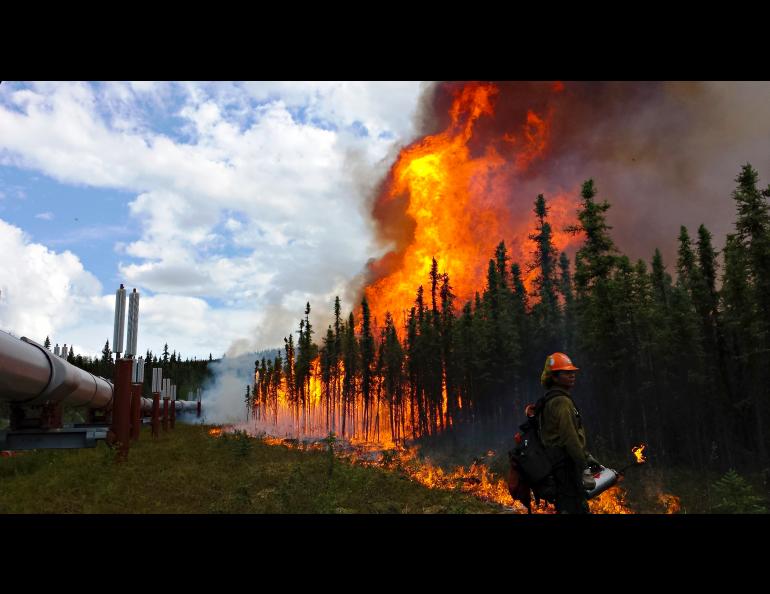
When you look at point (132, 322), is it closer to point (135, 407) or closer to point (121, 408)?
point (121, 408)

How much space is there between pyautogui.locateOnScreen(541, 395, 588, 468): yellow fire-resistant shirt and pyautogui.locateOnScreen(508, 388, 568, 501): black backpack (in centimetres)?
8

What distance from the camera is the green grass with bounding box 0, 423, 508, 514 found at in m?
11.2

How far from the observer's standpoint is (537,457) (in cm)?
553

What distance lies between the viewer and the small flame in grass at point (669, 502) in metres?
28.9

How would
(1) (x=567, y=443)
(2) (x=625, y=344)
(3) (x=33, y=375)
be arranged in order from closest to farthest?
(1) (x=567, y=443) → (3) (x=33, y=375) → (2) (x=625, y=344)

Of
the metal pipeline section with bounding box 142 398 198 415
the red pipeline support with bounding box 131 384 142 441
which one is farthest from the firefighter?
the metal pipeline section with bounding box 142 398 198 415

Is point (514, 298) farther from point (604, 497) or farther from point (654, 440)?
point (604, 497)

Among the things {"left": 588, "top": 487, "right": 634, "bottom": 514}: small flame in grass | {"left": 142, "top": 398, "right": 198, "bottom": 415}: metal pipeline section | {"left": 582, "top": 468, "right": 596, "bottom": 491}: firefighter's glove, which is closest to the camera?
{"left": 582, "top": 468, "right": 596, "bottom": 491}: firefighter's glove

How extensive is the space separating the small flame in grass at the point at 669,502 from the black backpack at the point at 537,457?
29.0 m

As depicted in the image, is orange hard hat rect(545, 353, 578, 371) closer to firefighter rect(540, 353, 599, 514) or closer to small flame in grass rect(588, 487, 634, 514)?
firefighter rect(540, 353, 599, 514)

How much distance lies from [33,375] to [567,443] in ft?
34.6

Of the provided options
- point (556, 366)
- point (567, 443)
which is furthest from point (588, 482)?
point (556, 366)

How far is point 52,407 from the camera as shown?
39.2 ft
